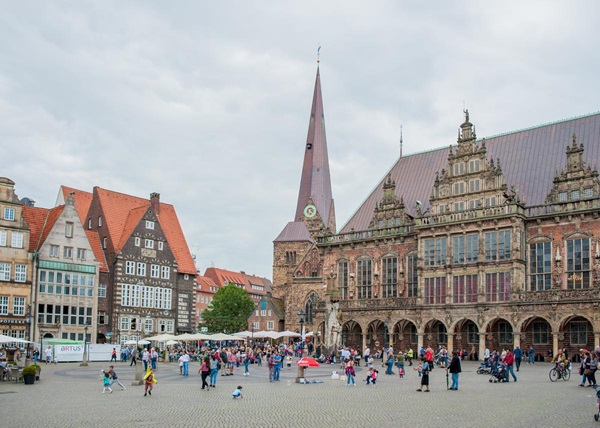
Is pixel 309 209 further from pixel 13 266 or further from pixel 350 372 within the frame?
pixel 350 372

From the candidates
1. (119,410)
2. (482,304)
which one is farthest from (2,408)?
(482,304)

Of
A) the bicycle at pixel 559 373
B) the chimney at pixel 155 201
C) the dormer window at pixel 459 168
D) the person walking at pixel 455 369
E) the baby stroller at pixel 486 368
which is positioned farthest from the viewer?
the chimney at pixel 155 201

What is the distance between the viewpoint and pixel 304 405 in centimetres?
2141

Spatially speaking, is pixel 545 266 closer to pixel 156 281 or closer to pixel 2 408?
pixel 156 281

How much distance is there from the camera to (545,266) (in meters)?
51.9

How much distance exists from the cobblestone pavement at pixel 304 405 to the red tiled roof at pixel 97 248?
34.9 m

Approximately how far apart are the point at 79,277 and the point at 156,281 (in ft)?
29.3

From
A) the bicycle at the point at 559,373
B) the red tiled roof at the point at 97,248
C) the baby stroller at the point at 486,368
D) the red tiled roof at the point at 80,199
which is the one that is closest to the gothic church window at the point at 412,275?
the baby stroller at the point at 486,368

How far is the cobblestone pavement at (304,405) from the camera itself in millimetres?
17625

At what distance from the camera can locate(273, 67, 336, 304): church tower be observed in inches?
4109

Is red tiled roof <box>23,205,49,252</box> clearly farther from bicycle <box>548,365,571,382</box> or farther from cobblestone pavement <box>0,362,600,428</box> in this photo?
bicycle <box>548,365,571,382</box>

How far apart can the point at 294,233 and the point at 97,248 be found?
140 ft

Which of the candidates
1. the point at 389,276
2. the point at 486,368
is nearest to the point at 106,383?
the point at 486,368

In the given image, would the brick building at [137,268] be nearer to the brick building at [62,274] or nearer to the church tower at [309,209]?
the brick building at [62,274]
